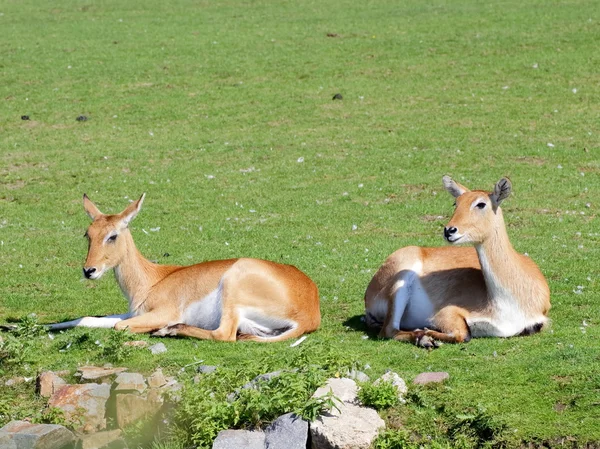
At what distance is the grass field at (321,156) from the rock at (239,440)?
0.69 metres

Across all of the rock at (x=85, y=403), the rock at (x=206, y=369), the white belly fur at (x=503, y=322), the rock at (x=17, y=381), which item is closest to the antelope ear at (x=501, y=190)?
the white belly fur at (x=503, y=322)

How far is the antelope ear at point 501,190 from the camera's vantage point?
9.83m

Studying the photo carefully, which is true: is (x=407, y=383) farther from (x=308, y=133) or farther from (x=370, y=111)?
(x=370, y=111)

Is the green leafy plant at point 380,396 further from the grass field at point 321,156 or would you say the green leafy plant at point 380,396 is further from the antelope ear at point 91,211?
the antelope ear at point 91,211

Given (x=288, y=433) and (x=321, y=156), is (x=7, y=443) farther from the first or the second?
(x=321, y=156)

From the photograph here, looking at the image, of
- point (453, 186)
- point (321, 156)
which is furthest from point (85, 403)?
point (321, 156)

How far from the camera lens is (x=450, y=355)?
30.2 feet

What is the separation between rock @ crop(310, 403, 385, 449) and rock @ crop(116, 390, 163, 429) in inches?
59.0

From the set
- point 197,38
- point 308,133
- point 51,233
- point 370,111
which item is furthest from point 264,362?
point 197,38

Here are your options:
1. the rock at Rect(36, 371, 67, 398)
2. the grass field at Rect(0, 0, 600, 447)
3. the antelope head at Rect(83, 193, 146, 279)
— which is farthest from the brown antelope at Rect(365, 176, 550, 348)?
the rock at Rect(36, 371, 67, 398)

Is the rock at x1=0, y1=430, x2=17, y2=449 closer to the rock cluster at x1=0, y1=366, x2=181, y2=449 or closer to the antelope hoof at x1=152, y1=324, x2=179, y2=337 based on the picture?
the rock cluster at x1=0, y1=366, x2=181, y2=449

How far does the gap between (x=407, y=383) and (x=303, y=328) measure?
2038 millimetres

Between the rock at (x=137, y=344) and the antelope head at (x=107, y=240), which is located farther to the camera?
the antelope head at (x=107, y=240)

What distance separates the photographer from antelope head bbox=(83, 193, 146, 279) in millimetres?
10562
